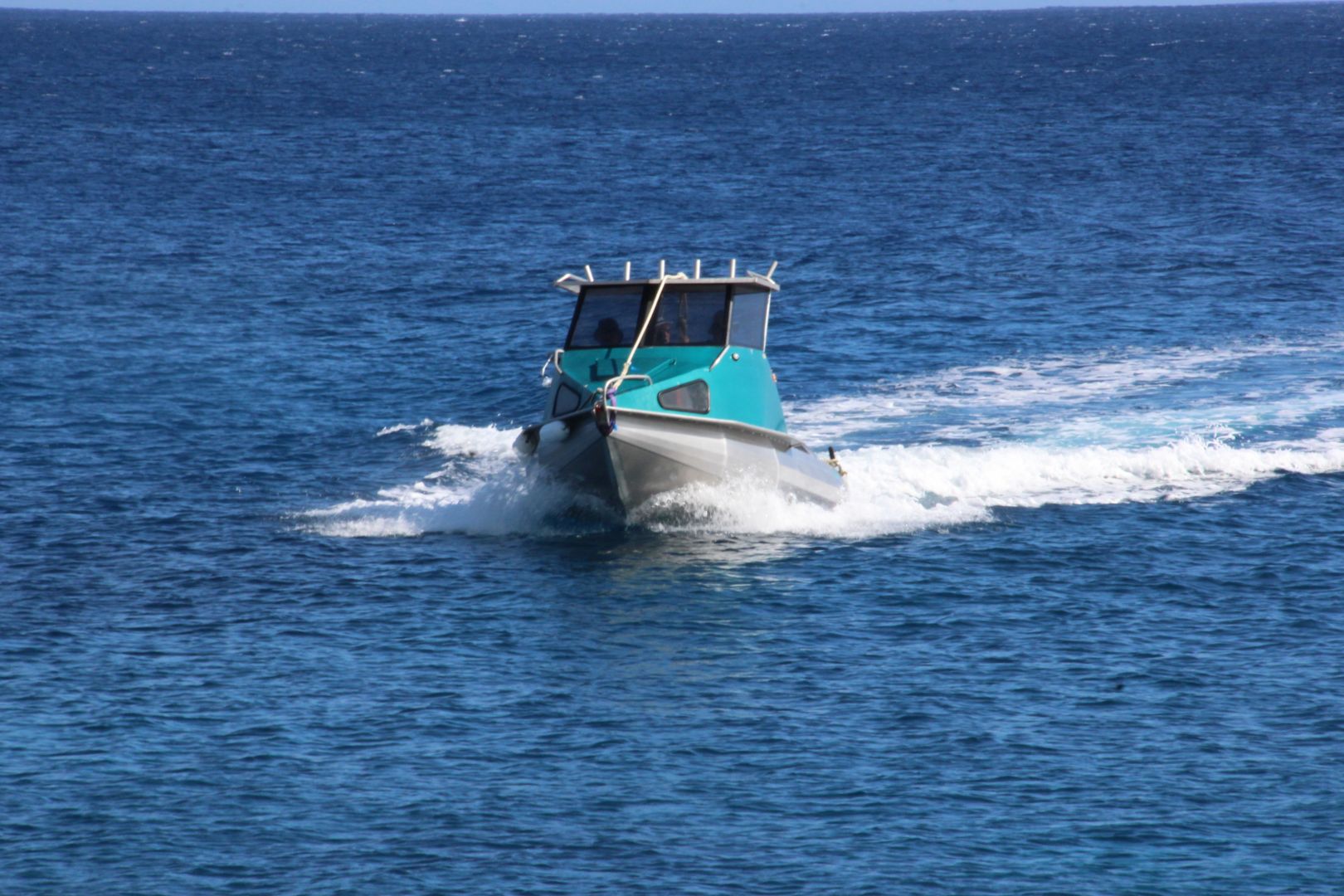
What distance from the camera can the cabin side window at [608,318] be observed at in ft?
104

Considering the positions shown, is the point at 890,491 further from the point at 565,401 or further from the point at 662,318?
the point at 565,401

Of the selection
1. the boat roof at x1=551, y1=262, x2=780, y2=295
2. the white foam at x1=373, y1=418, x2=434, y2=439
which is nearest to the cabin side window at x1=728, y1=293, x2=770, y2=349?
the boat roof at x1=551, y1=262, x2=780, y2=295

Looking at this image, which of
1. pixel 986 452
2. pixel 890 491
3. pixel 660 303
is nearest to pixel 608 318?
pixel 660 303

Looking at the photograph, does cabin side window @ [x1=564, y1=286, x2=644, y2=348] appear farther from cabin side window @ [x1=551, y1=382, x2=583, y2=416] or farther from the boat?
cabin side window @ [x1=551, y1=382, x2=583, y2=416]

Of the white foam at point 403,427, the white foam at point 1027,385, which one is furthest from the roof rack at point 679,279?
the white foam at point 403,427

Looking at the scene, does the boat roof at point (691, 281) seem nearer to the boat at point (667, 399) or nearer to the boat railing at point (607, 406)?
the boat at point (667, 399)

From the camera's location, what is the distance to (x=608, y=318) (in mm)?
31812

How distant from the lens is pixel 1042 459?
36000 mm

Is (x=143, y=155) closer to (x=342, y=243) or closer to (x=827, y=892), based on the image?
(x=342, y=243)

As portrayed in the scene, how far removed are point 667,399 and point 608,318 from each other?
2.67 metres

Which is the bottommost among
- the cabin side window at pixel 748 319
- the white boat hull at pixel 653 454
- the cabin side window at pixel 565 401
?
the white boat hull at pixel 653 454

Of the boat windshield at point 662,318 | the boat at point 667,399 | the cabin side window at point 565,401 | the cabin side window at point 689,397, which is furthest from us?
the boat windshield at point 662,318

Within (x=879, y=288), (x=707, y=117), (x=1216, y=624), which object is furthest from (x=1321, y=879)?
(x=707, y=117)

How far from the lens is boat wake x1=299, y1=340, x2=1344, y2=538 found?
31.5 metres
